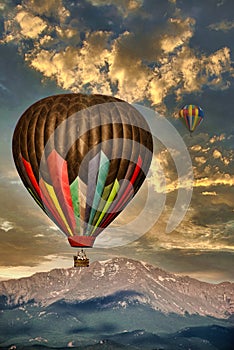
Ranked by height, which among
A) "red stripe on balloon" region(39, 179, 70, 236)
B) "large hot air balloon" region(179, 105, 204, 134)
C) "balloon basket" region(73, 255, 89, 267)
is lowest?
"balloon basket" region(73, 255, 89, 267)

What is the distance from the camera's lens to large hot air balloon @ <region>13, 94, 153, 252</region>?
6769 cm

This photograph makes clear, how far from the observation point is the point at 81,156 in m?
68.1

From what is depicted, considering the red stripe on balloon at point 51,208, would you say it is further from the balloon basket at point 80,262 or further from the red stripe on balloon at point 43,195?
the balloon basket at point 80,262

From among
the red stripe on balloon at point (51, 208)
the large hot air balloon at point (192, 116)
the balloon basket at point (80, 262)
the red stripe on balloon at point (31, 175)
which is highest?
the large hot air balloon at point (192, 116)

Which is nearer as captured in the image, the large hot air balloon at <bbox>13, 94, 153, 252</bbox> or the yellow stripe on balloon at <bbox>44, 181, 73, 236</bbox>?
the large hot air balloon at <bbox>13, 94, 153, 252</bbox>

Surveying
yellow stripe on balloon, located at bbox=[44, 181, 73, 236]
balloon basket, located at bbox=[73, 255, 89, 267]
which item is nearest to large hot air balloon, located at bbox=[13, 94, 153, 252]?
yellow stripe on balloon, located at bbox=[44, 181, 73, 236]

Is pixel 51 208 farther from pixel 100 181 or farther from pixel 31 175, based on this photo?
pixel 100 181

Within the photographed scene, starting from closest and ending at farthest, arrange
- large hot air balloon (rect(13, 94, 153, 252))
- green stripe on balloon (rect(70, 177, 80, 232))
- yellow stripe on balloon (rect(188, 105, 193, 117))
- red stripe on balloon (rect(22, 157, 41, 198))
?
large hot air balloon (rect(13, 94, 153, 252))
green stripe on balloon (rect(70, 177, 80, 232))
red stripe on balloon (rect(22, 157, 41, 198))
yellow stripe on balloon (rect(188, 105, 193, 117))

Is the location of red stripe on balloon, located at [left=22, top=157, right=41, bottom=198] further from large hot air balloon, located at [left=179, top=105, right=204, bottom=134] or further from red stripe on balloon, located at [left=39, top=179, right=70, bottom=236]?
large hot air balloon, located at [left=179, top=105, right=204, bottom=134]

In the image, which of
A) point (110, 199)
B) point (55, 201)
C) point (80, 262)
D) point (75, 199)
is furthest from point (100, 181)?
point (80, 262)

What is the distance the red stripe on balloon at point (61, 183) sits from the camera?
6850cm

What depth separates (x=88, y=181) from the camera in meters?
69.8

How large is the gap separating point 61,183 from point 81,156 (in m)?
4.78

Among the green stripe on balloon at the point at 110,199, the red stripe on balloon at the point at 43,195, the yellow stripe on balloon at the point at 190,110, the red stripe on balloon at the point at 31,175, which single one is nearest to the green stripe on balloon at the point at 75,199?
the red stripe on balloon at the point at 43,195
